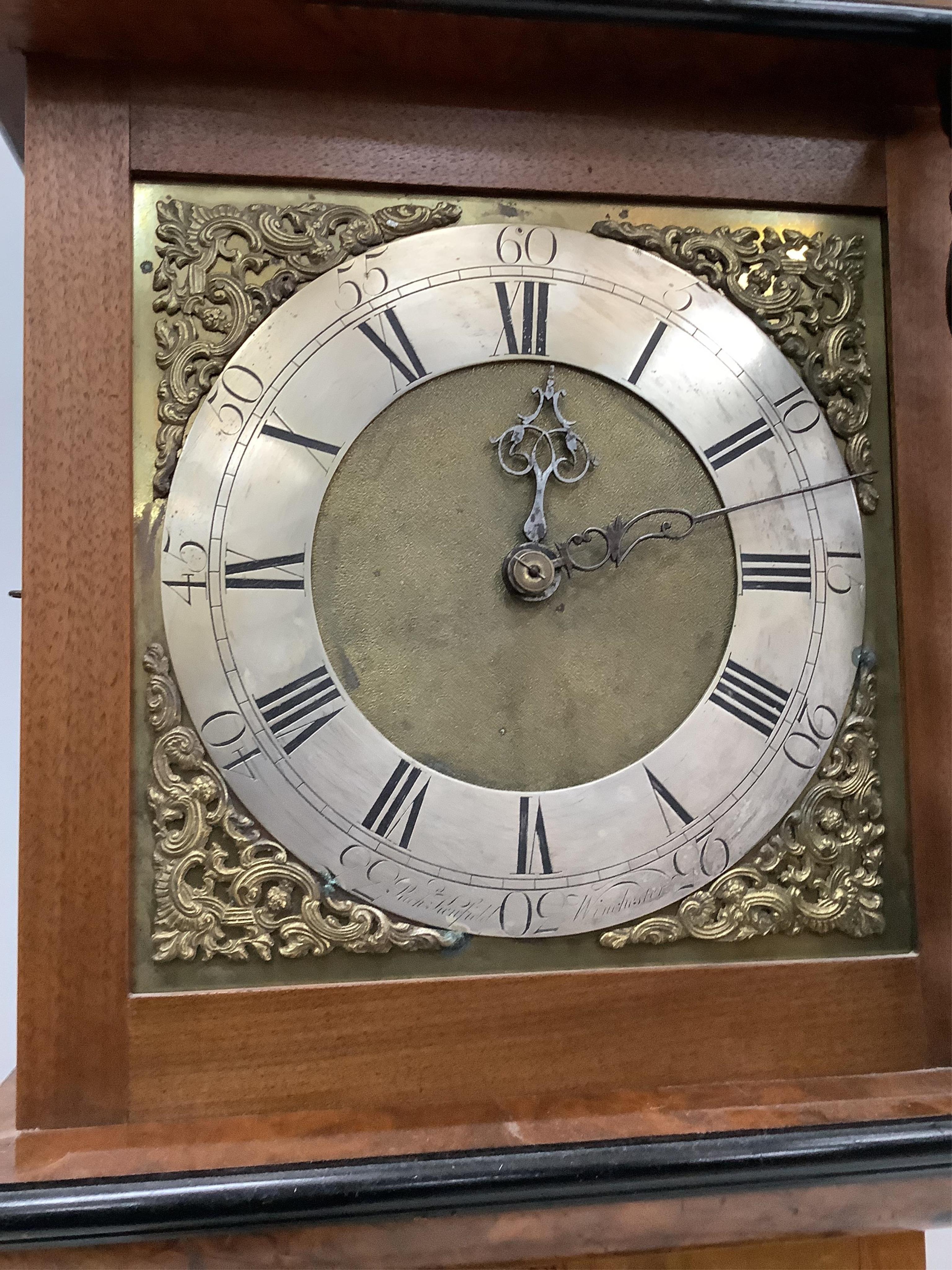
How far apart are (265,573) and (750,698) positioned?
1.69ft

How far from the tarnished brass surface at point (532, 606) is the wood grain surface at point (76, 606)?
0.06 ft

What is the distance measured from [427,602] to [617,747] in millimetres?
245

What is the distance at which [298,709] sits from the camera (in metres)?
1.00

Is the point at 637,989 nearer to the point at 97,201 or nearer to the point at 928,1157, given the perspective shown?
the point at 928,1157

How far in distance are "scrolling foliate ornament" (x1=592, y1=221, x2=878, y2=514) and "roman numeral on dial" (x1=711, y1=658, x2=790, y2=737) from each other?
0.23 metres

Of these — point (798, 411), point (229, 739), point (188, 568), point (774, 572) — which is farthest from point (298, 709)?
point (798, 411)

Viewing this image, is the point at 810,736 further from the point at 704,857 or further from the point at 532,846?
the point at 532,846

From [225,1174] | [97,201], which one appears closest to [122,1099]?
[225,1174]

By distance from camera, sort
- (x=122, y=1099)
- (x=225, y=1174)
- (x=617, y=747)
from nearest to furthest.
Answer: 1. (x=225, y=1174)
2. (x=122, y=1099)
3. (x=617, y=747)

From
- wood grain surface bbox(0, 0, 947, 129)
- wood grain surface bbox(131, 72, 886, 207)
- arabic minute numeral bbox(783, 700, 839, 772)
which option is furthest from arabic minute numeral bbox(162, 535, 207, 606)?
arabic minute numeral bbox(783, 700, 839, 772)

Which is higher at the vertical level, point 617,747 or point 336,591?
point 336,591

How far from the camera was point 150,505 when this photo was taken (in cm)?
101

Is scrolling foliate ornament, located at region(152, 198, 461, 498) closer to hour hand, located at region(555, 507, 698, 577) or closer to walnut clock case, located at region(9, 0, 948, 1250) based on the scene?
walnut clock case, located at region(9, 0, 948, 1250)

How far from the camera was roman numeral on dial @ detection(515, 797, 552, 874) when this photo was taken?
1022mm
